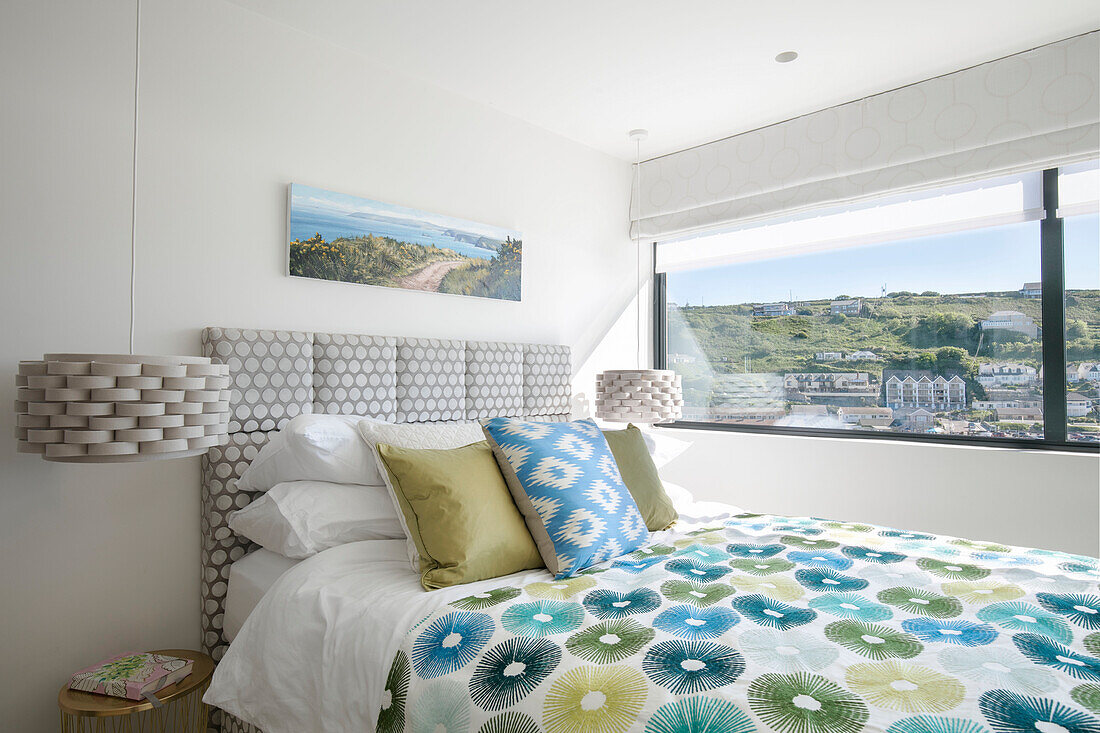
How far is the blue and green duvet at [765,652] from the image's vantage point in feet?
3.47

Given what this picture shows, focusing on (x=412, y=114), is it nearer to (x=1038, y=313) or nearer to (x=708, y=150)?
(x=708, y=150)

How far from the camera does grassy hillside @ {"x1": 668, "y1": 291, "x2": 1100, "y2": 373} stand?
9.52 ft

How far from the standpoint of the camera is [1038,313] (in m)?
2.89

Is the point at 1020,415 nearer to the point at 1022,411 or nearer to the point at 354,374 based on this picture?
the point at 1022,411

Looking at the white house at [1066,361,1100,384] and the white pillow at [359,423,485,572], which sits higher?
the white house at [1066,361,1100,384]

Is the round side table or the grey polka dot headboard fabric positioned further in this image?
the grey polka dot headboard fabric

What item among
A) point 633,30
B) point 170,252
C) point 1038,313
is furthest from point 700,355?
point 170,252

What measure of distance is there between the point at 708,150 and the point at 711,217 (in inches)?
14.4

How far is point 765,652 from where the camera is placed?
126cm

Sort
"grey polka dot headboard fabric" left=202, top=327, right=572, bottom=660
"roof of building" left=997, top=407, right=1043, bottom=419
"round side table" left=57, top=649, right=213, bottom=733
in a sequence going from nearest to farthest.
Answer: "round side table" left=57, top=649, right=213, bottom=733 → "grey polka dot headboard fabric" left=202, top=327, right=572, bottom=660 → "roof of building" left=997, top=407, right=1043, bottom=419

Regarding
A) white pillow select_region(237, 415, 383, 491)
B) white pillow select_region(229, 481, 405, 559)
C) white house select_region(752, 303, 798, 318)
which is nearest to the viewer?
white pillow select_region(229, 481, 405, 559)

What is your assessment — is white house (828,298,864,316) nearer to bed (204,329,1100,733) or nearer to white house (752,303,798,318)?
white house (752,303,798,318)

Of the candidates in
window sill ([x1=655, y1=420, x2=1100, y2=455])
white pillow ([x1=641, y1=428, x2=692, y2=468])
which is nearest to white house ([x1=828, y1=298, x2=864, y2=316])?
window sill ([x1=655, y1=420, x2=1100, y2=455])

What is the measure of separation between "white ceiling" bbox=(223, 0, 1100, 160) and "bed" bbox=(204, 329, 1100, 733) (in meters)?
1.87
